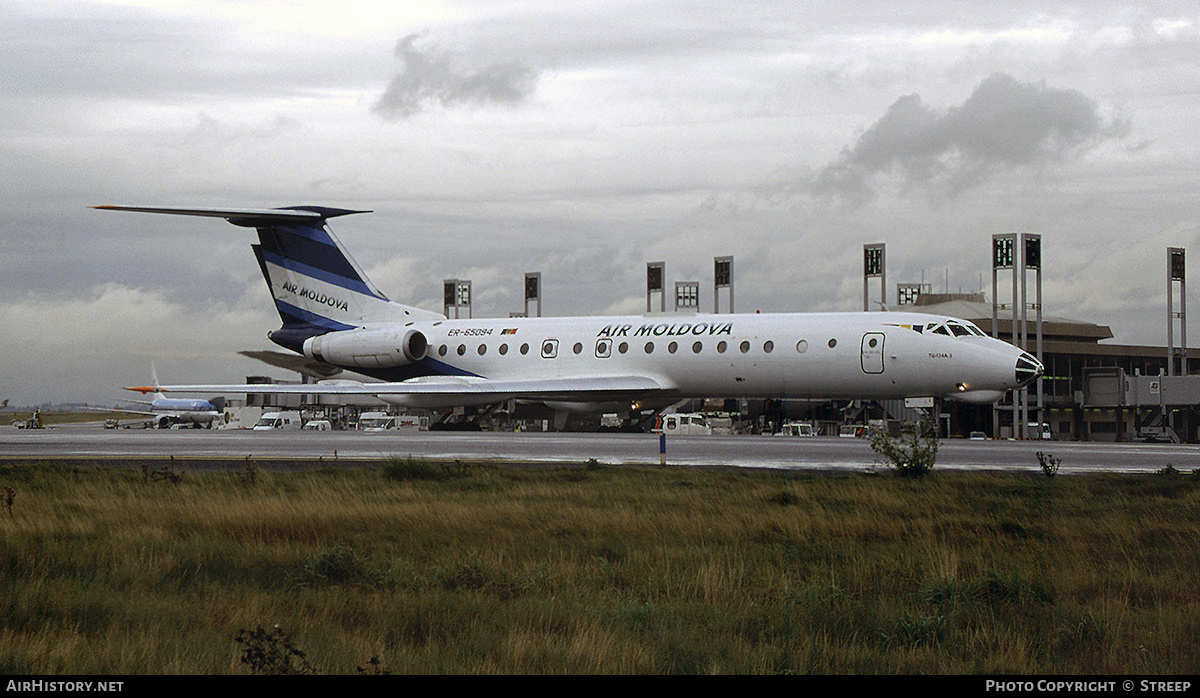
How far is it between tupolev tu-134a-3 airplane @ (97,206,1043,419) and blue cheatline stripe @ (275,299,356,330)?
5 centimetres

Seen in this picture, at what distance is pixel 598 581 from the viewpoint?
35.2 feet

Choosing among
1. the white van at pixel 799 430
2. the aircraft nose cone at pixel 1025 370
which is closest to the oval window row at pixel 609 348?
the aircraft nose cone at pixel 1025 370

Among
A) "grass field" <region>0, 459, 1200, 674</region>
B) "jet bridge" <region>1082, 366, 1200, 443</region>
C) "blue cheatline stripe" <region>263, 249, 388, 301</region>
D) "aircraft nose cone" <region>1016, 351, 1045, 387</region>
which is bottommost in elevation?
"grass field" <region>0, 459, 1200, 674</region>

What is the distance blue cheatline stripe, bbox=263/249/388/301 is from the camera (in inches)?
1895

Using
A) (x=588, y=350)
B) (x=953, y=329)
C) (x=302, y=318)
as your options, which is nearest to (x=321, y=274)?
(x=302, y=318)

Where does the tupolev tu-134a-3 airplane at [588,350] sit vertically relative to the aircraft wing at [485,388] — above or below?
above

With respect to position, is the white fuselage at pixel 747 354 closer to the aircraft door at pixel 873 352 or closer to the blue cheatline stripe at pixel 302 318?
the aircraft door at pixel 873 352

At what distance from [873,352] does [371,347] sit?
20.1 metres

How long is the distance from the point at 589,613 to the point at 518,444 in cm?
2360

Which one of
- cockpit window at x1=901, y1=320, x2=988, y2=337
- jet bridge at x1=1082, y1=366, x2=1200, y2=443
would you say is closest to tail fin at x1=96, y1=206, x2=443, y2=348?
cockpit window at x1=901, y1=320, x2=988, y2=337

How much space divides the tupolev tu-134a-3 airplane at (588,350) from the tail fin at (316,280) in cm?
5

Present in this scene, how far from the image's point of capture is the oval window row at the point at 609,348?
37875mm

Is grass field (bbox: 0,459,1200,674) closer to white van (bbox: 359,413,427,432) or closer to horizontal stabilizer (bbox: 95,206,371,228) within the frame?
horizontal stabilizer (bbox: 95,206,371,228)

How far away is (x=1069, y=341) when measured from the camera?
288 feet
